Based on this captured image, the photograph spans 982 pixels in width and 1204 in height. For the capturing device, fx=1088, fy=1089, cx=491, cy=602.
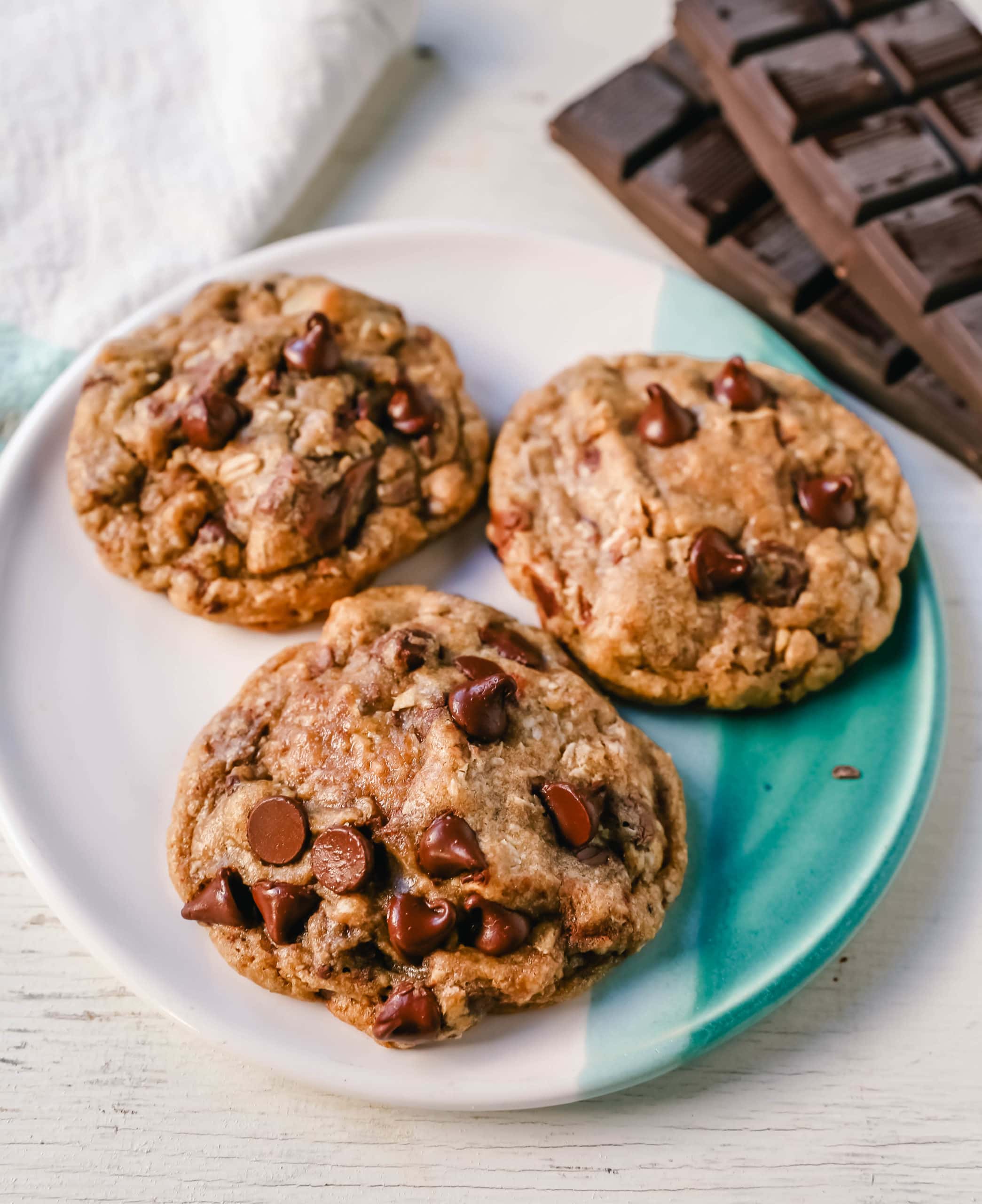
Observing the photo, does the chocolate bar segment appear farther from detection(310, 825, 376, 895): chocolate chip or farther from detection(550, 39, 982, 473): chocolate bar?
detection(310, 825, 376, 895): chocolate chip

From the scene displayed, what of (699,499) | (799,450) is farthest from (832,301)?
(699,499)

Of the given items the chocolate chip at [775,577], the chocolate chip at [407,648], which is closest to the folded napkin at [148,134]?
the chocolate chip at [407,648]

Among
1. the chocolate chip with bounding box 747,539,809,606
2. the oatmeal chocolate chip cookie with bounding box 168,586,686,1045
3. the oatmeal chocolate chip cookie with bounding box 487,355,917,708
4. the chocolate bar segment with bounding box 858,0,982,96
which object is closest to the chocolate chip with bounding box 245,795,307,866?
the oatmeal chocolate chip cookie with bounding box 168,586,686,1045

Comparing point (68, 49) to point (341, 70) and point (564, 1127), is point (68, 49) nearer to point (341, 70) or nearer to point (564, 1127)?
point (341, 70)

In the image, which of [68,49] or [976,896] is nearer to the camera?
[976,896]

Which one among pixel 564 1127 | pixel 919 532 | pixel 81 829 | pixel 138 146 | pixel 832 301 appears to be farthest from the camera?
pixel 138 146

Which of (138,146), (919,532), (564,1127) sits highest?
(138,146)

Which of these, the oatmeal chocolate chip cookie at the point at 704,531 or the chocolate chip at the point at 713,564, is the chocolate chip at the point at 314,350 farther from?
the chocolate chip at the point at 713,564
